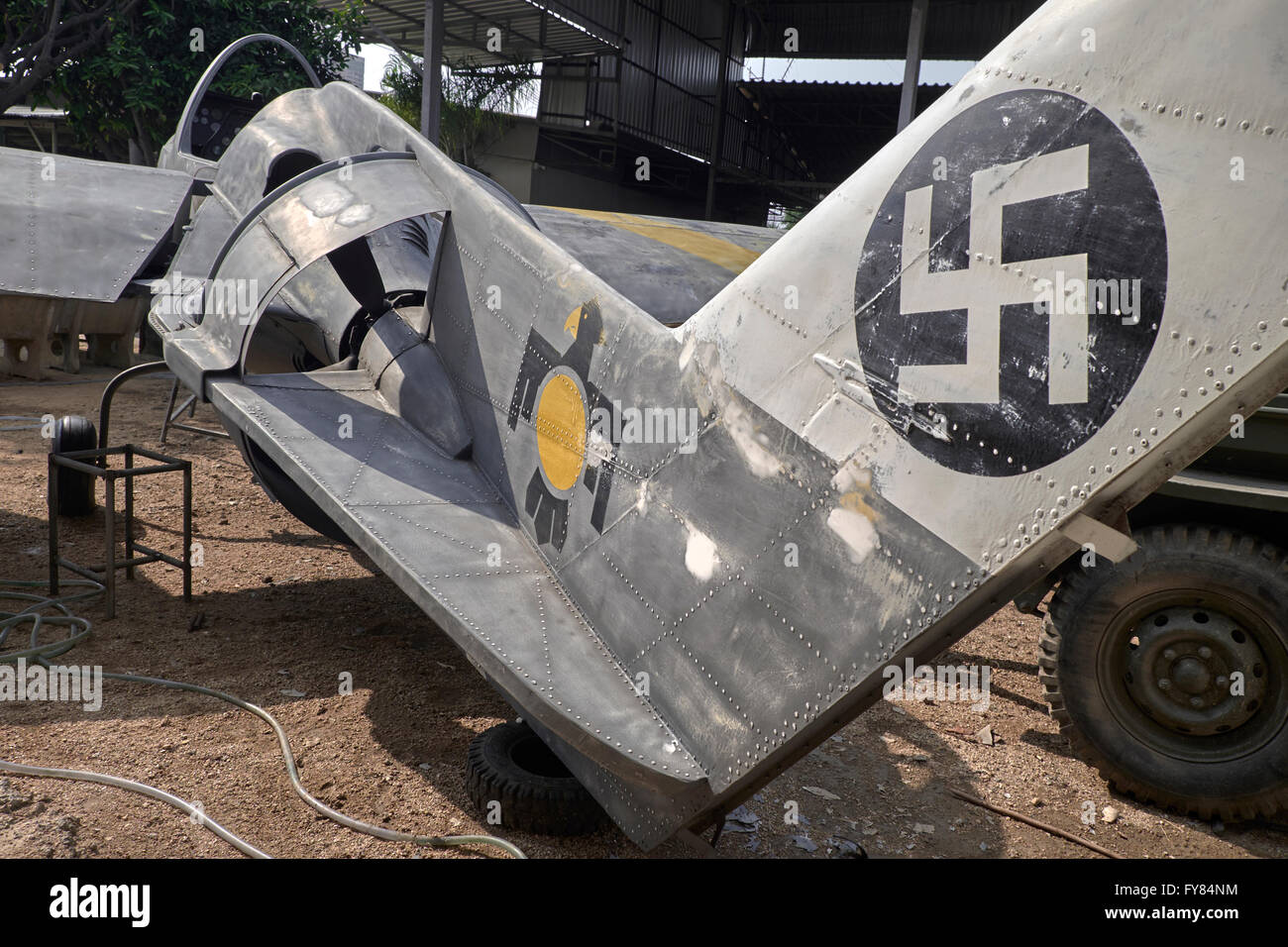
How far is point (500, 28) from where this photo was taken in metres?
21.3

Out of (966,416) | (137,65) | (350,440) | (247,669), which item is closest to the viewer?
(966,416)

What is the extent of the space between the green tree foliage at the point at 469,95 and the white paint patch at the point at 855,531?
75.3ft

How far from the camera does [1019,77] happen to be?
2840mm

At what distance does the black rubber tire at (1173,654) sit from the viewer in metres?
4.86

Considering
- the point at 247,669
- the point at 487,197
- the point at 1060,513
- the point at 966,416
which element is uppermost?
the point at 487,197

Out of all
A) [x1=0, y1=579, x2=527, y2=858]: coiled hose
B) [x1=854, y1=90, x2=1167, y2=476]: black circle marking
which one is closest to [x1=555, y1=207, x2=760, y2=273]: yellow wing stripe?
[x1=0, y1=579, x2=527, y2=858]: coiled hose

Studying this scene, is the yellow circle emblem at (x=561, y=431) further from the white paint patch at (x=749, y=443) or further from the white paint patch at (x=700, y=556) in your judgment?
the white paint patch at (x=749, y=443)

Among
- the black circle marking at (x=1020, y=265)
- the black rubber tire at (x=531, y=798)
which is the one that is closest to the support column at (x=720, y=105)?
the black rubber tire at (x=531, y=798)

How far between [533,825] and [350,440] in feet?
7.48

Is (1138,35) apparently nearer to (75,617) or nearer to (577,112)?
(75,617)

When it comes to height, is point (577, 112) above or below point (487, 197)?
above

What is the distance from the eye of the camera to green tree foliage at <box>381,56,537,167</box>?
23.7 m

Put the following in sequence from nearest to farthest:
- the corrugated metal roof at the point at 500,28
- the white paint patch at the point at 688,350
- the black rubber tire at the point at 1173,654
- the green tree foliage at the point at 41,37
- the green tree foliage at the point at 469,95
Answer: the white paint patch at the point at 688,350 → the black rubber tire at the point at 1173,654 → the green tree foliage at the point at 41,37 → the corrugated metal roof at the point at 500,28 → the green tree foliage at the point at 469,95

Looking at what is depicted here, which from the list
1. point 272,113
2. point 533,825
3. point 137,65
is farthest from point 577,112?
point 533,825
